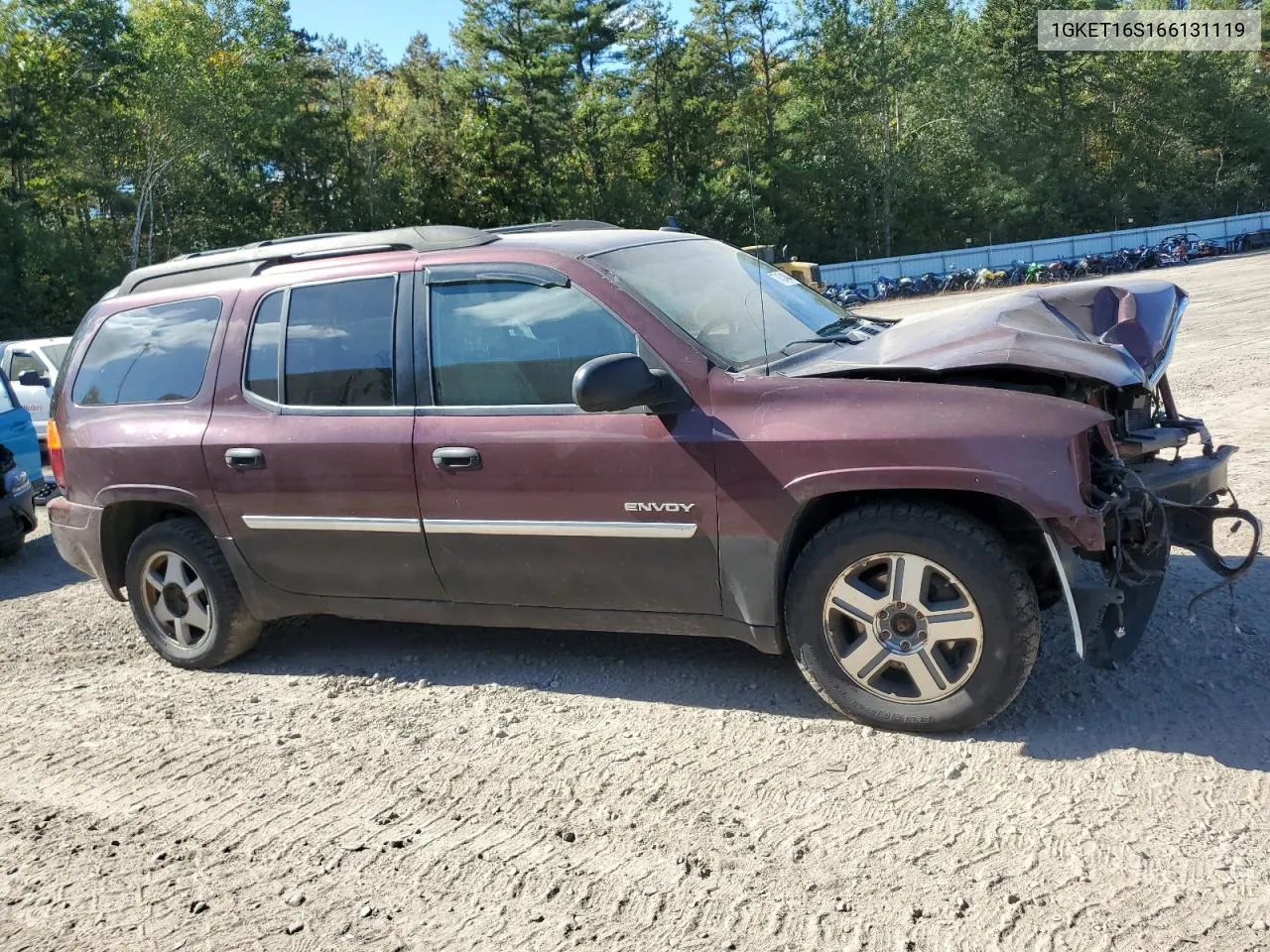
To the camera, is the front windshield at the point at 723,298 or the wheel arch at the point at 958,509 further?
the front windshield at the point at 723,298

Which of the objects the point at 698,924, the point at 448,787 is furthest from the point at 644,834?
the point at 448,787

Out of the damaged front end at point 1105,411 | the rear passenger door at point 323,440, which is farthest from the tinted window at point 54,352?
the damaged front end at point 1105,411

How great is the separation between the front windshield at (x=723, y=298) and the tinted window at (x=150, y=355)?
2.05 m

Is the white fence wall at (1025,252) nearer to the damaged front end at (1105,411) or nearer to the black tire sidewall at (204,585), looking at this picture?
the damaged front end at (1105,411)

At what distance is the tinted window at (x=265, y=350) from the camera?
4871mm

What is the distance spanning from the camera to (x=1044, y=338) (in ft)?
13.1

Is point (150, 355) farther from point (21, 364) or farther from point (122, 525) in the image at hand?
point (21, 364)

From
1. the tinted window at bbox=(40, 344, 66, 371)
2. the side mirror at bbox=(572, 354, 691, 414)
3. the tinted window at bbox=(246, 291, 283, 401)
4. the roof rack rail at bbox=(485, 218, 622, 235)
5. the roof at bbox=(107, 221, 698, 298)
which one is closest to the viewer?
the side mirror at bbox=(572, 354, 691, 414)

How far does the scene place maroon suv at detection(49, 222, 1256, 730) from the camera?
12.1 feet

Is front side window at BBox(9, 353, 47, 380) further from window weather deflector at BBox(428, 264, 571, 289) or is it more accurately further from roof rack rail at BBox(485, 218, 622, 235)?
window weather deflector at BBox(428, 264, 571, 289)

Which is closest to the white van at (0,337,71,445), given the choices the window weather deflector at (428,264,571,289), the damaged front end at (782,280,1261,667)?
the window weather deflector at (428,264,571,289)

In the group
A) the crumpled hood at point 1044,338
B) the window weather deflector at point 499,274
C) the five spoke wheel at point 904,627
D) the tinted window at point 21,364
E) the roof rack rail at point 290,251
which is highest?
the roof rack rail at point 290,251

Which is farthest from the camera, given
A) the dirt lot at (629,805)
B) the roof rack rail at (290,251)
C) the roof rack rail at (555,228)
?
the roof rack rail at (555,228)

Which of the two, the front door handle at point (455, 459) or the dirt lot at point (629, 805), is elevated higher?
the front door handle at point (455, 459)
